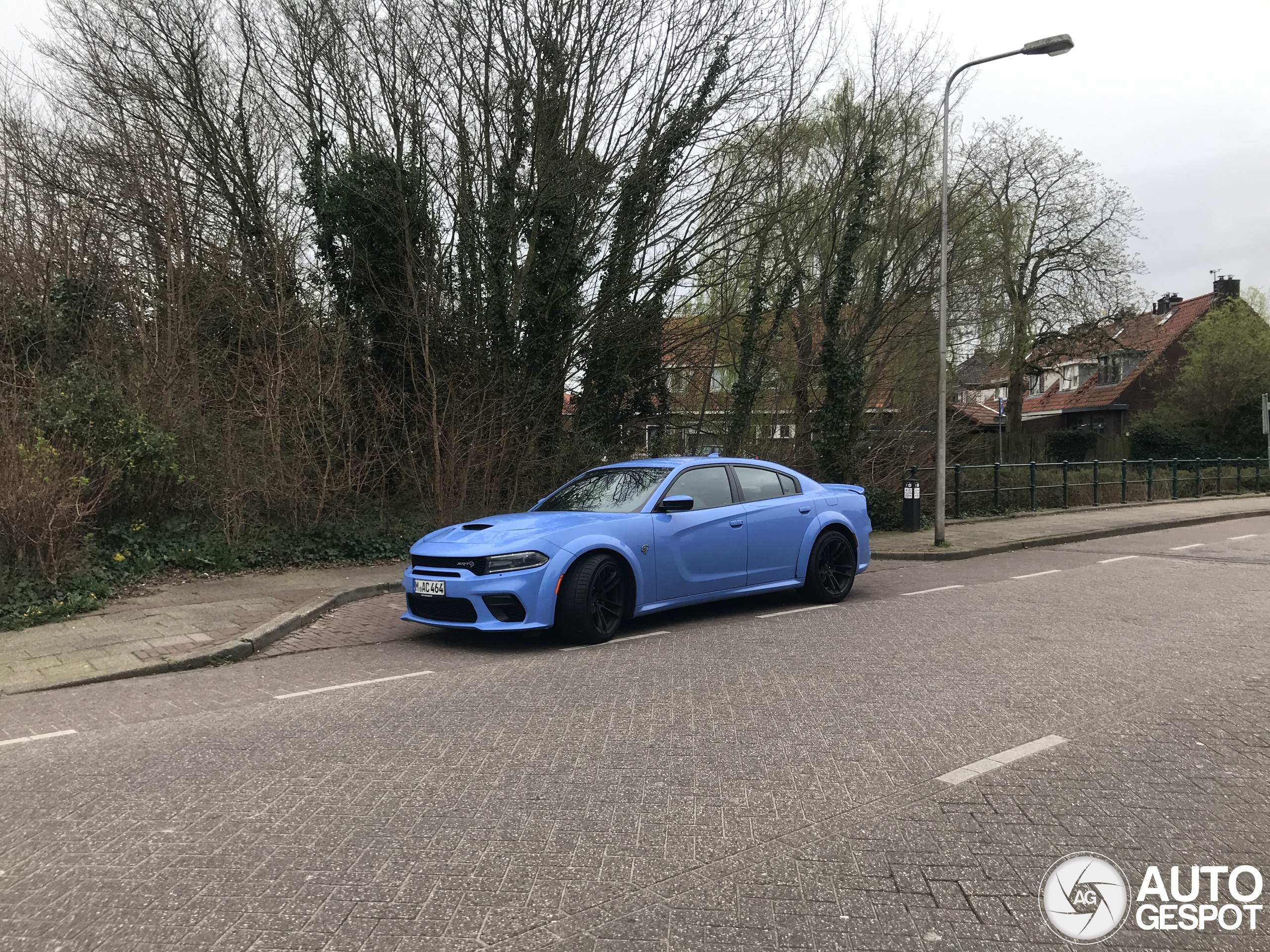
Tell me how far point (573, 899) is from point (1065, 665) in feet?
15.7

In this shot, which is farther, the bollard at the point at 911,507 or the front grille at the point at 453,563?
the bollard at the point at 911,507

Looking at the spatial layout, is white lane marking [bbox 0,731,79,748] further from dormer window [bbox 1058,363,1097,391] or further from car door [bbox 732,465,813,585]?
dormer window [bbox 1058,363,1097,391]

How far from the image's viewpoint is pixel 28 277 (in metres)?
12.6

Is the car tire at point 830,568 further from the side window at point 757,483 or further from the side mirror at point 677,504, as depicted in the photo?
the side mirror at point 677,504

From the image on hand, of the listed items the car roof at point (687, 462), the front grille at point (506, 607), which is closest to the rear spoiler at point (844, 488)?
the car roof at point (687, 462)

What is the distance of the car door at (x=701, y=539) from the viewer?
8.16 metres

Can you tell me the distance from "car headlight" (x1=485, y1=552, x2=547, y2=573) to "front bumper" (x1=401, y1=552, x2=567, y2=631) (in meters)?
0.03

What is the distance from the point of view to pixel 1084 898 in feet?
10.4

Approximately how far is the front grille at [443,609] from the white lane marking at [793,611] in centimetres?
290

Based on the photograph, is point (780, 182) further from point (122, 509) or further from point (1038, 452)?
point (1038, 452)

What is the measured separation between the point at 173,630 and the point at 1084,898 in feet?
24.1

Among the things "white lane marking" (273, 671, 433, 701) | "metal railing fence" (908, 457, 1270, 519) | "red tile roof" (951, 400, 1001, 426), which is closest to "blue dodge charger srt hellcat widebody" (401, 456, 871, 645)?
"white lane marking" (273, 671, 433, 701)

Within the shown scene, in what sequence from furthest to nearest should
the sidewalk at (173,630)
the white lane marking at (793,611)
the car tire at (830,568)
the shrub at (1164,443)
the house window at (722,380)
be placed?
the shrub at (1164,443) → the house window at (722,380) → the car tire at (830,568) → the white lane marking at (793,611) → the sidewalk at (173,630)
